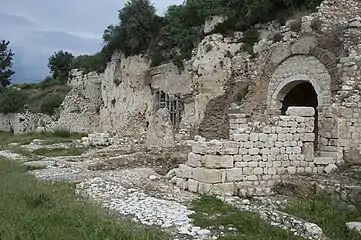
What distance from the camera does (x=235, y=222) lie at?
299 inches

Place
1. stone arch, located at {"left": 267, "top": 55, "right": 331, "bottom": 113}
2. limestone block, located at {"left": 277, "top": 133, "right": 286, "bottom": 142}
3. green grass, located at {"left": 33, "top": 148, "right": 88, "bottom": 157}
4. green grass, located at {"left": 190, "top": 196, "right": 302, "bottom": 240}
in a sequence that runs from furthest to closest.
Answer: green grass, located at {"left": 33, "top": 148, "right": 88, "bottom": 157} < stone arch, located at {"left": 267, "top": 55, "right": 331, "bottom": 113} < limestone block, located at {"left": 277, "top": 133, "right": 286, "bottom": 142} < green grass, located at {"left": 190, "top": 196, "right": 302, "bottom": 240}

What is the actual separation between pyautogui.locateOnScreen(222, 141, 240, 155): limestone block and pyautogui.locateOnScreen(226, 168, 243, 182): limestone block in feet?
1.23

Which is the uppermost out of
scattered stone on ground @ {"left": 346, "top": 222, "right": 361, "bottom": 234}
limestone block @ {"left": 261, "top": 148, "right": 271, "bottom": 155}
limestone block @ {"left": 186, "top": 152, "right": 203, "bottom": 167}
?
limestone block @ {"left": 261, "top": 148, "right": 271, "bottom": 155}

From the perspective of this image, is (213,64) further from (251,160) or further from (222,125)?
(251,160)

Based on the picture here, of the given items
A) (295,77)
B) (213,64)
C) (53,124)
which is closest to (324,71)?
(295,77)

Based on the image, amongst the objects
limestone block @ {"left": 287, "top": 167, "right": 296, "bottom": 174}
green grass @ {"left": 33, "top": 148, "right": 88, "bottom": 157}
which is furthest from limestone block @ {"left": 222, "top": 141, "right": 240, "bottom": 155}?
green grass @ {"left": 33, "top": 148, "right": 88, "bottom": 157}

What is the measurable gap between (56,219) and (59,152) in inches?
512

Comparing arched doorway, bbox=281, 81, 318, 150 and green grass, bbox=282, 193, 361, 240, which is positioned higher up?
arched doorway, bbox=281, 81, 318, 150

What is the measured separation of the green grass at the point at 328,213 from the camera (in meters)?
7.75

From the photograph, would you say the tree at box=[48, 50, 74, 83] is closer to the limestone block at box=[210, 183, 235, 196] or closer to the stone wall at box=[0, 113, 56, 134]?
the stone wall at box=[0, 113, 56, 134]

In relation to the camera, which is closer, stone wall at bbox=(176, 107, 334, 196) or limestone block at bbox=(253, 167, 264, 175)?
stone wall at bbox=(176, 107, 334, 196)

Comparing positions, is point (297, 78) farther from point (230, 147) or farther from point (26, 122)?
point (26, 122)

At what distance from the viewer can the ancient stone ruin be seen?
10.5m

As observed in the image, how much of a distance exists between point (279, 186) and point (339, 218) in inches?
91.7
